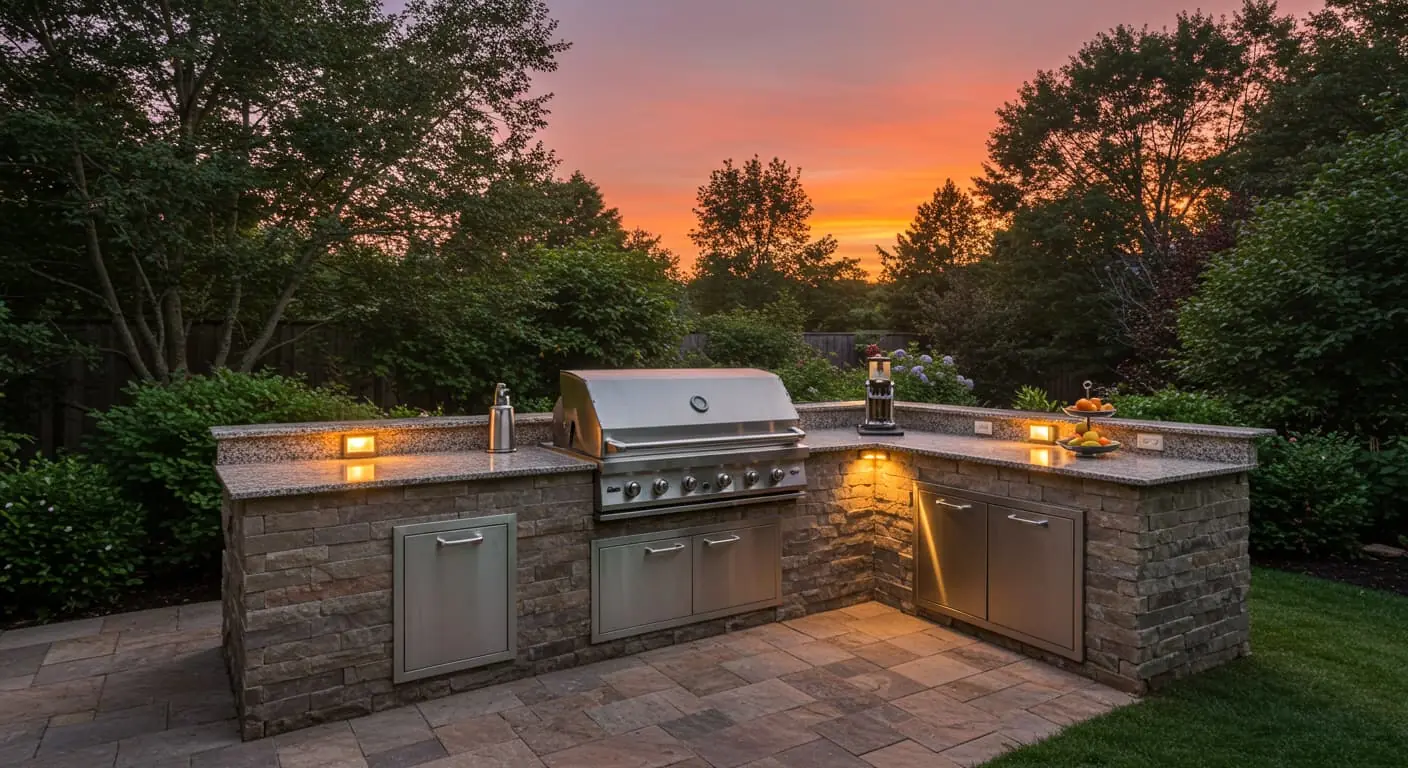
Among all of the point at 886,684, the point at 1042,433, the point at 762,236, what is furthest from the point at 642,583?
the point at 762,236

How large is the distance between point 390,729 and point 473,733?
0.31 meters

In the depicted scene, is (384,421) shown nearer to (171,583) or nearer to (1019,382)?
(171,583)

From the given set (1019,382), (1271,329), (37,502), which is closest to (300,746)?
(37,502)

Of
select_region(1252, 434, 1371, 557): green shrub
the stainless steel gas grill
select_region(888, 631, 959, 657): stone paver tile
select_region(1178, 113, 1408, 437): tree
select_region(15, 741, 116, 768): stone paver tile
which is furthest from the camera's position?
select_region(1178, 113, 1408, 437): tree

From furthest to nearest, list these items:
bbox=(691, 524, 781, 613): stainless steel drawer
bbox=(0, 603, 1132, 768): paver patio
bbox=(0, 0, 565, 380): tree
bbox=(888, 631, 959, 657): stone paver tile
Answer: bbox=(0, 0, 565, 380): tree < bbox=(691, 524, 781, 613): stainless steel drawer < bbox=(888, 631, 959, 657): stone paver tile < bbox=(0, 603, 1132, 768): paver patio

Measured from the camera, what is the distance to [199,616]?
4.14 metres

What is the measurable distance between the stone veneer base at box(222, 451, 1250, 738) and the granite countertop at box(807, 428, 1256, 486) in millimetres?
69

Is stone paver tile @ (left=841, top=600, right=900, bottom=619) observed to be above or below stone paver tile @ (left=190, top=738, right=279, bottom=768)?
above

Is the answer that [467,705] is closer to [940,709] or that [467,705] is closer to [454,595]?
[454,595]

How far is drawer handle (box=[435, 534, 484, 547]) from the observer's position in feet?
10.1

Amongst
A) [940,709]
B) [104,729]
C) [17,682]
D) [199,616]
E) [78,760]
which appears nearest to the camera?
[78,760]

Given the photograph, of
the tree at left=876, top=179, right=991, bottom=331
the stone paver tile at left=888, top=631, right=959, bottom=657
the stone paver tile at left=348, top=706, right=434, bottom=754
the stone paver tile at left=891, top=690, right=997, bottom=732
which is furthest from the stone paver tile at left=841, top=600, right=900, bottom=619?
the tree at left=876, top=179, right=991, bottom=331

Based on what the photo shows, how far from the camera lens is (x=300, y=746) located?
2.73m

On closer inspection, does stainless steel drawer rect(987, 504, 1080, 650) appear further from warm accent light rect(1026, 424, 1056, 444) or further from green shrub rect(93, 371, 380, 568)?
green shrub rect(93, 371, 380, 568)
